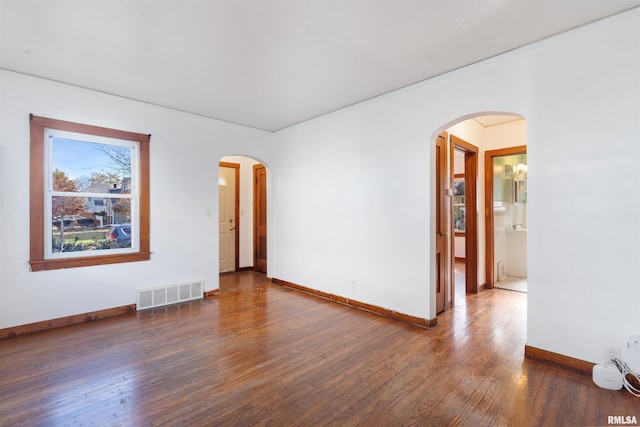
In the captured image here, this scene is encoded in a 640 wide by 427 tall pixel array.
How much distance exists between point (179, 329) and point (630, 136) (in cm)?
451

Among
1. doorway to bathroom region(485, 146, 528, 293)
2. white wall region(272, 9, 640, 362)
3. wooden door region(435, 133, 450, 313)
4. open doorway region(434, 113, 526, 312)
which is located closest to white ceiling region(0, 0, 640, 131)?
white wall region(272, 9, 640, 362)

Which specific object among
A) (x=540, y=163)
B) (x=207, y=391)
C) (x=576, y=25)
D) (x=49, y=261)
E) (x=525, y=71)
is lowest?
(x=207, y=391)

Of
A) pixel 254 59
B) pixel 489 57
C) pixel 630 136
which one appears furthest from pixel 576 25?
pixel 254 59

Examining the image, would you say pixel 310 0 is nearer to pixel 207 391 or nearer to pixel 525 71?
pixel 525 71

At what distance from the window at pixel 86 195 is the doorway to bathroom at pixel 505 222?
5.33 m

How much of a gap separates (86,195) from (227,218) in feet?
9.97

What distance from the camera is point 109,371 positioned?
2500 millimetres

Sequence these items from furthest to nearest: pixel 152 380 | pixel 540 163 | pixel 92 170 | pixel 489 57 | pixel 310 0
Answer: pixel 92 170
pixel 489 57
pixel 540 163
pixel 152 380
pixel 310 0

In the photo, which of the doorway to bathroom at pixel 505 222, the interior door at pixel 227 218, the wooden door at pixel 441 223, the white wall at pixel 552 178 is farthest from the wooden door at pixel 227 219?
the doorway to bathroom at pixel 505 222

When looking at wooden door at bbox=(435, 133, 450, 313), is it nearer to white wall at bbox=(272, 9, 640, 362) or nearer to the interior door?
white wall at bbox=(272, 9, 640, 362)

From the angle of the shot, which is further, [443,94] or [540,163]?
[443,94]

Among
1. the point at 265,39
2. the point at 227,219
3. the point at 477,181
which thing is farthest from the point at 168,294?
the point at 477,181

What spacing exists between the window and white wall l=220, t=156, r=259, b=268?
8.92 feet

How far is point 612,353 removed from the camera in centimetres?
233
